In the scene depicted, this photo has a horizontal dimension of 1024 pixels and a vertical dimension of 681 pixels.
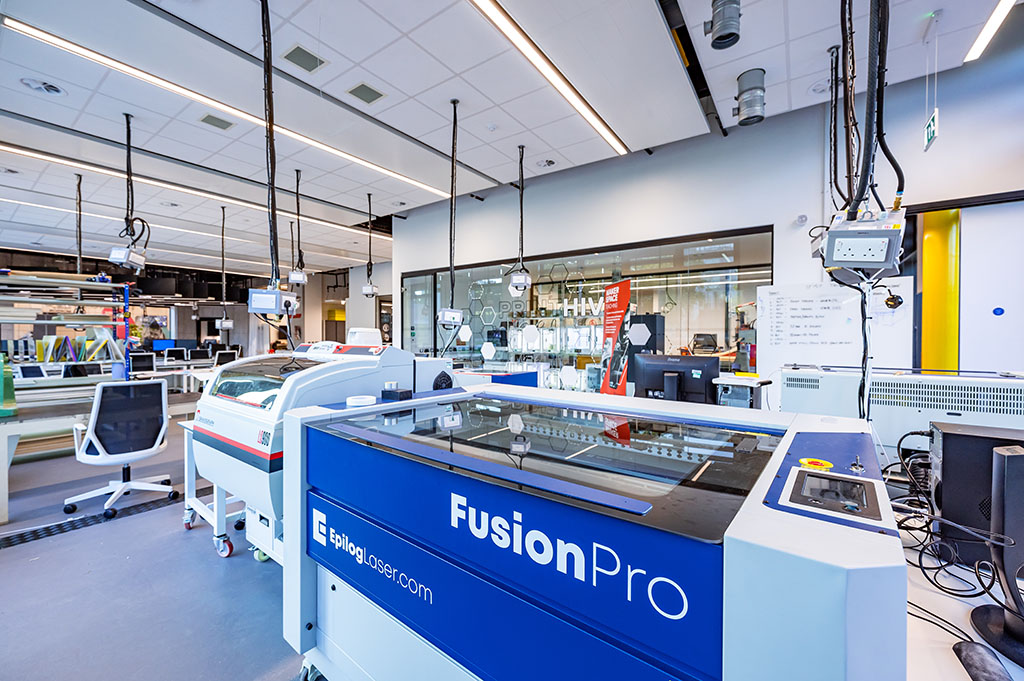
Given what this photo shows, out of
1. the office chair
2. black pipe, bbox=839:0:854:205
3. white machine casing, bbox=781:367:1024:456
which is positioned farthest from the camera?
the office chair

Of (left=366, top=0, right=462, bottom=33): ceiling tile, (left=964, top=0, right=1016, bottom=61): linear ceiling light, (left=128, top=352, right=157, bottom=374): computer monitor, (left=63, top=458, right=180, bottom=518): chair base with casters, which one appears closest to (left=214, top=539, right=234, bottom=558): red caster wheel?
(left=63, top=458, right=180, bottom=518): chair base with casters

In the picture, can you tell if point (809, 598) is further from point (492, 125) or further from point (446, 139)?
point (446, 139)

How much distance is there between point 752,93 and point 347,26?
3060 millimetres

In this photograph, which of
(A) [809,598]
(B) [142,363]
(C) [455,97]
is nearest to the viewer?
(A) [809,598]

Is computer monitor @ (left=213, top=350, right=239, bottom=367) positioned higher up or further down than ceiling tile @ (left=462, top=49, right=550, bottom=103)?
further down

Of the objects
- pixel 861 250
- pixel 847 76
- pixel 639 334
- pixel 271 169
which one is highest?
pixel 847 76

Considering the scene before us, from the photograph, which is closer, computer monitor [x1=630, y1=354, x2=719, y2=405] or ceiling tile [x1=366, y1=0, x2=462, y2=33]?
computer monitor [x1=630, y1=354, x2=719, y2=405]

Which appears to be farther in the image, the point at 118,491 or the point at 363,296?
the point at 363,296

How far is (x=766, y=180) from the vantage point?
4387 mm

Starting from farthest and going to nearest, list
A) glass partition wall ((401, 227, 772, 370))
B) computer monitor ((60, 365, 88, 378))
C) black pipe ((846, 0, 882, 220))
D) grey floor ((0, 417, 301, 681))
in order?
computer monitor ((60, 365, 88, 378)), glass partition wall ((401, 227, 772, 370)), grey floor ((0, 417, 301, 681)), black pipe ((846, 0, 882, 220))

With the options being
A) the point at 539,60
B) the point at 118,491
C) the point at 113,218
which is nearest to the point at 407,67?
the point at 539,60

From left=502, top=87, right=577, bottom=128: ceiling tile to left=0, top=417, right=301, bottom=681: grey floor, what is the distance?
3964 millimetres

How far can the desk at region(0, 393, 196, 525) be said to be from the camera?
3205 millimetres

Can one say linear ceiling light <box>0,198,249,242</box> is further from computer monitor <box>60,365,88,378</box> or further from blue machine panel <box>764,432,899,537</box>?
blue machine panel <box>764,432,899,537</box>
